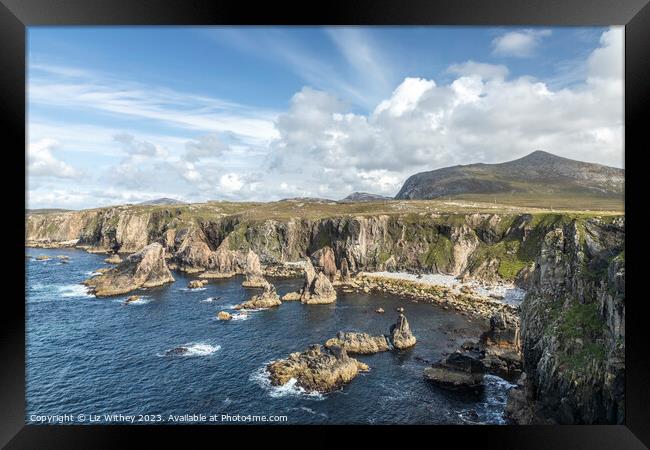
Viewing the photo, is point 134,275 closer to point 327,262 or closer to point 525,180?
point 327,262

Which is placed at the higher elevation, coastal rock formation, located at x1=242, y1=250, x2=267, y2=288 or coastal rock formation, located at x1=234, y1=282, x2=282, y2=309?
coastal rock formation, located at x1=242, y1=250, x2=267, y2=288

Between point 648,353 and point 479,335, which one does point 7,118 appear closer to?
point 648,353

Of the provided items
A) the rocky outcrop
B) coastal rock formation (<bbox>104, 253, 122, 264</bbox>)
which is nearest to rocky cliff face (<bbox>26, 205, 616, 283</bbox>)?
the rocky outcrop

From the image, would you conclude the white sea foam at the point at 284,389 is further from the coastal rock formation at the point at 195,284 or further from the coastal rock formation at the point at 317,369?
the coastal rock formation at the point at 195,284

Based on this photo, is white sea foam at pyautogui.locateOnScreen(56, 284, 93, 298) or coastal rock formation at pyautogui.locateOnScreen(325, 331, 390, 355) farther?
white sea foam at pyautogui.locateOnScreen(56, 284, 93, 298)

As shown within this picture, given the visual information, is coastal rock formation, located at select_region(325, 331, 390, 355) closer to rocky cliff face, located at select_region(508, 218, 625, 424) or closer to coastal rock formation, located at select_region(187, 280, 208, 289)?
rocky cliff face, located at select_region(508, 218, 625, 424)

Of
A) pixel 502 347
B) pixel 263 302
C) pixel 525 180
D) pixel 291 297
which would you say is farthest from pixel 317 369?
pixel 525 180
